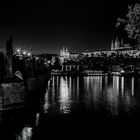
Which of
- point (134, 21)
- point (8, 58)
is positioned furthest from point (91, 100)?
point (134, 21)

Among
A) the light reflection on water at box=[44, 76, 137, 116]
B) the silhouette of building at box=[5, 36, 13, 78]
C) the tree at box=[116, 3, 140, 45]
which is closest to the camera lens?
the tree at box=[116, 3, 140, 45]

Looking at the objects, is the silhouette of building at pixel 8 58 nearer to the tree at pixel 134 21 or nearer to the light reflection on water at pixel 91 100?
the light reflection on water at pixel 91 100

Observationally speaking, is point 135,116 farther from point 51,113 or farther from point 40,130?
point 40,130

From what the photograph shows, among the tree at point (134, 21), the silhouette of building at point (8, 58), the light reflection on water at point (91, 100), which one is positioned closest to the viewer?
the tree at point (134, 21)

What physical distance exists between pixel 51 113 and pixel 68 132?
30.1ft

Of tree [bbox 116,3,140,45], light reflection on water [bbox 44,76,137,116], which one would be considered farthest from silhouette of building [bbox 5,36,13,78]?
tree [bbox 116,3,140,45]

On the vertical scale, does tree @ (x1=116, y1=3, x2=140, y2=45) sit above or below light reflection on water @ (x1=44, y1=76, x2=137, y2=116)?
above

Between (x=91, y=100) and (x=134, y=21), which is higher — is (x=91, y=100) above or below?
below

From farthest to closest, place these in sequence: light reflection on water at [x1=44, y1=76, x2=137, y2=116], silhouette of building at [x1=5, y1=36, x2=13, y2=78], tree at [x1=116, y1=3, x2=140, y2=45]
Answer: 1. light reflection on water at [x1=44, y1=76, x2=137, y2=116]
2. silhouette of building at [x1=5, y1=36, x2=13, y2=78]
3. tree at [x1=116, y1=3, x2=140, y2=45]

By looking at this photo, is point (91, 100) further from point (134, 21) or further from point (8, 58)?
point (134, 21)

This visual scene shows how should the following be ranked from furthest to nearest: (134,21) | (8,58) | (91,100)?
(91,100)
(8,58)
(134,21)

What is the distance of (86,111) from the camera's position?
3162 centimetres

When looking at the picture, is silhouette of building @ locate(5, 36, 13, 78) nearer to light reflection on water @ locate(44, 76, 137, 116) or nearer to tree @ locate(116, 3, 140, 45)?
light reflection on water @ locate(44, 76, 137, 116)

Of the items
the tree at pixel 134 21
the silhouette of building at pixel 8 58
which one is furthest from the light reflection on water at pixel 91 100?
the tree at pixel 134 21
